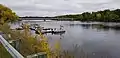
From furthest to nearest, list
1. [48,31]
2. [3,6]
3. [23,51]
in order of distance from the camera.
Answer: [48,31] → [3,6] → [23,51]

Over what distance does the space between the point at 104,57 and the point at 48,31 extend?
2109 inches

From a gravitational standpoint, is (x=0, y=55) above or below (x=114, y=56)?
above

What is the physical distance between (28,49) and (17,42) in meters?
0.51

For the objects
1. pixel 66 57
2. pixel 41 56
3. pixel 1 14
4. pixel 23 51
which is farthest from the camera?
pixel 1 14

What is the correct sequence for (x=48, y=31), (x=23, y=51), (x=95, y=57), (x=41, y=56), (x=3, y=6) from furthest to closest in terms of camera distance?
(x=48, y=31), (x=3, y=6), (x=95, y=57), (x=23, y=51), (x=41, y=56)

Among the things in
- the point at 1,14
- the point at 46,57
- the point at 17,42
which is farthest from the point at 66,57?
the point at 1,14

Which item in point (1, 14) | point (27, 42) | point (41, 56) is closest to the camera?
point (41, 56)

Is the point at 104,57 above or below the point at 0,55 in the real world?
below

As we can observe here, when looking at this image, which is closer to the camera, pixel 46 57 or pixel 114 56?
pixel 46 57

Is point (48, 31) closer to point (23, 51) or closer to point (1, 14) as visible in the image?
point (1, 14)

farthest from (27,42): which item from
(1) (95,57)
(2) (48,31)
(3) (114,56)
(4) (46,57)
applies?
(2) (48,31)

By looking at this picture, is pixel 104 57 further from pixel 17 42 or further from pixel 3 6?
pixel 3 6

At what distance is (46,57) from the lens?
6156 mm

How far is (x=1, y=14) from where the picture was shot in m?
59.1
